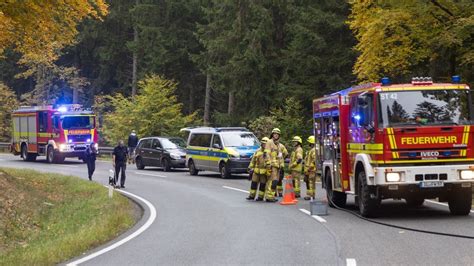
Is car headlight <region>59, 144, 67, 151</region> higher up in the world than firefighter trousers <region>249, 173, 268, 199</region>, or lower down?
higher up

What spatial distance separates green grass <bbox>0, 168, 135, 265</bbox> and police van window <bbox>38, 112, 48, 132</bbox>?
12880 mm

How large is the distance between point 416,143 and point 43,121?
28713 millimetres

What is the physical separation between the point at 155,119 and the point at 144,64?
1744cm

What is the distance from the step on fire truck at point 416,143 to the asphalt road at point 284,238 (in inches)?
25.8

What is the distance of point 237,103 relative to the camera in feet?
141

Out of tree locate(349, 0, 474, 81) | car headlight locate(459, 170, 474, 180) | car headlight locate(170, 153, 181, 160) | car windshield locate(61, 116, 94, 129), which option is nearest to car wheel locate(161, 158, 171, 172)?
car headlight locate(170, 153, 181, 160)

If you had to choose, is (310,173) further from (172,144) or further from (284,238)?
(172,144)

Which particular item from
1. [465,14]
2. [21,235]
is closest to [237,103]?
[465,14]

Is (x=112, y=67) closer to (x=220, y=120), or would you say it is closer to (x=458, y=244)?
(x=220, y=120)

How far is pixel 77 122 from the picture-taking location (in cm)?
3659

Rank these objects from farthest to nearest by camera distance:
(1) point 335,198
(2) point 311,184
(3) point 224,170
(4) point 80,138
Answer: (4) point 80,138, (3) point 224,170, (2) point 311,184, (1) point 335,198

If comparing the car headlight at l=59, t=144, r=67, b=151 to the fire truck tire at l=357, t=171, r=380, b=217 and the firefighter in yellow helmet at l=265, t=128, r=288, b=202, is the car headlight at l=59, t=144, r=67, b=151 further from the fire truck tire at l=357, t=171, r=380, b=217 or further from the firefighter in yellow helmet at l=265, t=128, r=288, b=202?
the fire truck tire at l=357, t=171, r=380, b=217

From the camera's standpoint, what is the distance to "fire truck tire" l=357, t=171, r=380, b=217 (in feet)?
44.1

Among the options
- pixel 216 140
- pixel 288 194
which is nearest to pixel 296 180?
pixel 288 194
